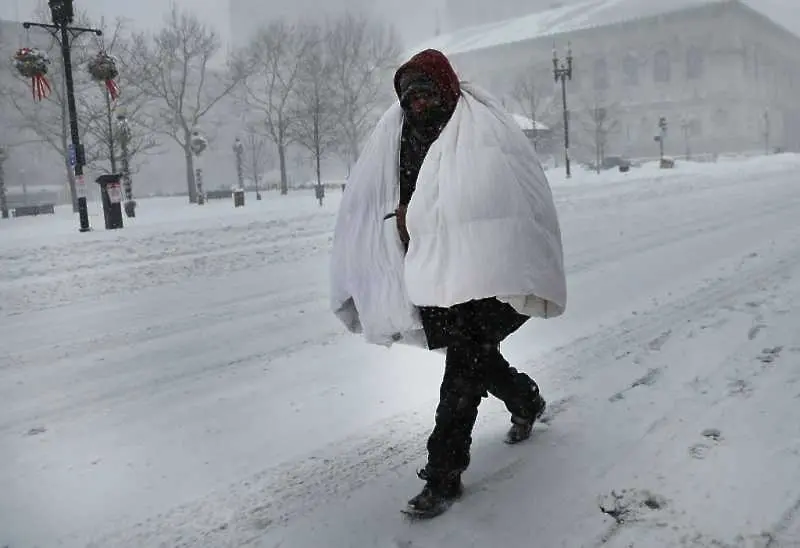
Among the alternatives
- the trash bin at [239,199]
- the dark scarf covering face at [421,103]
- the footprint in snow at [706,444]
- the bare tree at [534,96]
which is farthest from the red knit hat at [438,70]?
the bare tree at [534,96]

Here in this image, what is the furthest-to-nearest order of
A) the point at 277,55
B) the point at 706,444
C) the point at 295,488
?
the point at 277,55, the point at 706,444, the point at 295,488

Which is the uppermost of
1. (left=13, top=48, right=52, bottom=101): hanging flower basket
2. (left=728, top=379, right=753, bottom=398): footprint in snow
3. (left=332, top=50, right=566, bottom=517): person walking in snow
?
(left=13, top=48, right=52, bottom=101): hanging flower basket

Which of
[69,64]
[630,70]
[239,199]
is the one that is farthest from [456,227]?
[630,70]

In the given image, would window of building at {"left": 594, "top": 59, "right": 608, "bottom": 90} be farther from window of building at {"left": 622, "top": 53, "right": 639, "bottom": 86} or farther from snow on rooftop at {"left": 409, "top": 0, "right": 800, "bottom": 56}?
snow on rooftop at {"left": 409, "top": 0, "right": 800, "bottom": 56}

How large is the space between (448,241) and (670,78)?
75.7 metres

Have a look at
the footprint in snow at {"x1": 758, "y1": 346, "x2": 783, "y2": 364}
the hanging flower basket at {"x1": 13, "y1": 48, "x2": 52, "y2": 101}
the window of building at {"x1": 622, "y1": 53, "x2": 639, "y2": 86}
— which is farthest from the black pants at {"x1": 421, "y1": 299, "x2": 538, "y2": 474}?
the window of building at {"x1": 622, "y1": 53, "x2": 639, "y2": 86}

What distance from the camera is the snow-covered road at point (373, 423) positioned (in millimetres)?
2844

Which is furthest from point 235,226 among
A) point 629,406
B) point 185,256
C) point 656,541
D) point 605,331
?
point 656,541

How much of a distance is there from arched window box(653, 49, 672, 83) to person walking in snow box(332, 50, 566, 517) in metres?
75.5

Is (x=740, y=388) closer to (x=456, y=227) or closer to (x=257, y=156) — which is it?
(x=456, y=227)

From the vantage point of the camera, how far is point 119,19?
34.0m

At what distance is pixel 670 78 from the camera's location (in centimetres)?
7150

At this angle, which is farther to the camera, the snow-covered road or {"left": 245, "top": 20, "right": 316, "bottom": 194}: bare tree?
{"left": 245, "top": 20, "right": 316, "bottom": 194}: bare tree

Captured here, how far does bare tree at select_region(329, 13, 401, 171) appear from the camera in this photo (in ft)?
156
